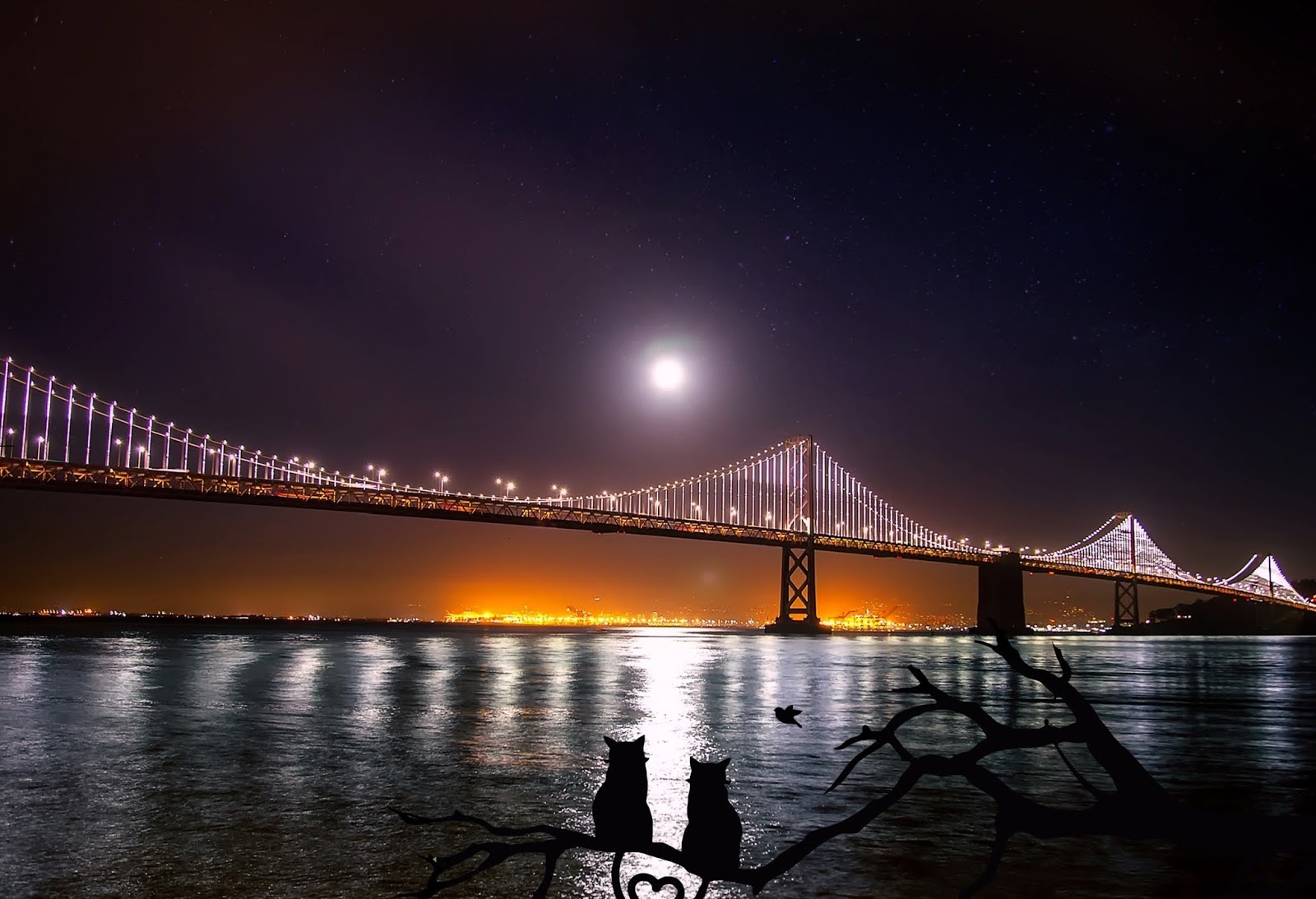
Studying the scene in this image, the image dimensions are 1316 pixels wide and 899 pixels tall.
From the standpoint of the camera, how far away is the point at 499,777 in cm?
1051

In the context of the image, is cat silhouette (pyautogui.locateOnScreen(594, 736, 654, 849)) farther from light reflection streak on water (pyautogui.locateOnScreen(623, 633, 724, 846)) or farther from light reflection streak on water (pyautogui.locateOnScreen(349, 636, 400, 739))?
light reflection streak on water (pyautogui.locateOnScreen(349, 636, 400, 739))

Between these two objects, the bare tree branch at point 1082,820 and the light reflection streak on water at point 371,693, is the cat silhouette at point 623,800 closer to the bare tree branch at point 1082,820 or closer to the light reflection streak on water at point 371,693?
the bare tree branch at point 1082,820

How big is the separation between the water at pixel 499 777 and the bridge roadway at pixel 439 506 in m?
36.9

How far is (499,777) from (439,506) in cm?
6502

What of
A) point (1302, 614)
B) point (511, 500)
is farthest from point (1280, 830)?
point (1302, 614)

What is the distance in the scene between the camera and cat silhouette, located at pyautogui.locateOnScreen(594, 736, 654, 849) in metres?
2.31

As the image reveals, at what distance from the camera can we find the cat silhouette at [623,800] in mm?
2312

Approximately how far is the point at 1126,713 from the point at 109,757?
16.8 m

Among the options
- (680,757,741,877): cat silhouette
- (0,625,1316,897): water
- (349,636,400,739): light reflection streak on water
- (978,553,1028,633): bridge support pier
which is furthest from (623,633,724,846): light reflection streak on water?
(978,553,1028,633): bridge support pier

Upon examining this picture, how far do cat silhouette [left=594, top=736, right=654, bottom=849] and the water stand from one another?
10.1ft

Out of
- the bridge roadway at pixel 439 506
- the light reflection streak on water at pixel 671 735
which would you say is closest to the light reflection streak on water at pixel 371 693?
the light reflection streak on water at pixel 671 735

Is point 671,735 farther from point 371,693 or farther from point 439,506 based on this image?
point 439,506

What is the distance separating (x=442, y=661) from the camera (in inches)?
1599

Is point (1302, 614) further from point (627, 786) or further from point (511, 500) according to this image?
point (627, 786)
